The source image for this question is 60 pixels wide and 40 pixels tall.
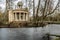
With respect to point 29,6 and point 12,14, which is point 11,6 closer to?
point 12,14

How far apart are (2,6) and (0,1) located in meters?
0.19

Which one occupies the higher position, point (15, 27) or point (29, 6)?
point (29, 6)

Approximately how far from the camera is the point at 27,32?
4.64 m

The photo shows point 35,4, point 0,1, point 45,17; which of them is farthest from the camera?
point 0,1

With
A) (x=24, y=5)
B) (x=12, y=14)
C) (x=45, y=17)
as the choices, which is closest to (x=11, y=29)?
(x=12, y=14)

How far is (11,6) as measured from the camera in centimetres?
463

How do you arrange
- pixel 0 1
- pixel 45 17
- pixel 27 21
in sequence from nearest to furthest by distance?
pixel 45 17
pixel 27 21
pixel 0 1

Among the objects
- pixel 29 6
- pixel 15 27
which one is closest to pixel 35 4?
pixel 29 6

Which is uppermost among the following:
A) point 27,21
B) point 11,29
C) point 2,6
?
point 2,6

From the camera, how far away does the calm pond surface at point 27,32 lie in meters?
4.25

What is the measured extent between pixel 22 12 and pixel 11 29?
0.71m

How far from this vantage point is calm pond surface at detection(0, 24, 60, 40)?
13.9 feet

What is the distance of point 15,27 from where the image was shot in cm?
468

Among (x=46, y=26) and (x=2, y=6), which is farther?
(x=2, y=6)
